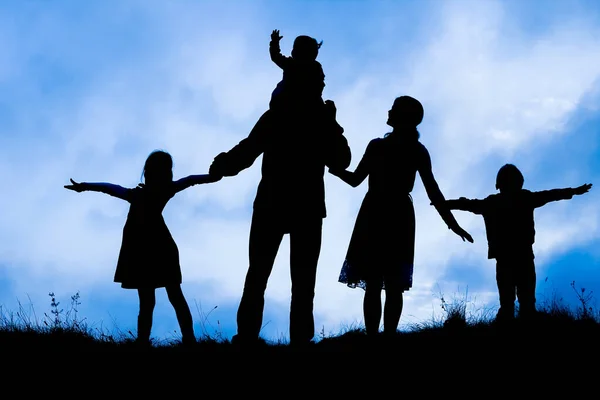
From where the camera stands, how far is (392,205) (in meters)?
7.12

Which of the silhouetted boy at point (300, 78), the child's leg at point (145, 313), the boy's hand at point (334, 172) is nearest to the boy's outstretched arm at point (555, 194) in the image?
the boy's hand at point (334, 172)

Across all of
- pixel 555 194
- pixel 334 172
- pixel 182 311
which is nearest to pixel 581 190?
pixel 555 194

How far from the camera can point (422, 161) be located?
7105mm

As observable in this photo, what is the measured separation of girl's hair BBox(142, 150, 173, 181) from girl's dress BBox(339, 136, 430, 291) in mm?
2527

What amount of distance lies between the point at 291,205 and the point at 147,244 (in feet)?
9.53

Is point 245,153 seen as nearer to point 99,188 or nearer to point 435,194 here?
point 435,194

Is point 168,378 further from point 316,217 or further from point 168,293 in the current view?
point 168,293

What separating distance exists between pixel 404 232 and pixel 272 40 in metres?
2.40

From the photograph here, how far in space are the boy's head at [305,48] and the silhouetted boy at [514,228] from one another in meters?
3.90

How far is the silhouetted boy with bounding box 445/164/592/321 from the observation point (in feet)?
30.5

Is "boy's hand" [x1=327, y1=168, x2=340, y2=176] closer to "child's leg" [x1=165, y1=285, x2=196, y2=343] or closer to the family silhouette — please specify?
the family silhouette

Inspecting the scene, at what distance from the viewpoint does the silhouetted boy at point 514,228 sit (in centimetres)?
929

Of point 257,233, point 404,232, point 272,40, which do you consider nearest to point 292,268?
point 257,233

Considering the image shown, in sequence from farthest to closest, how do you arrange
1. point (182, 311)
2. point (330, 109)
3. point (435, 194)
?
point (182, 311) → point (435, 194) → point (330, 109)
